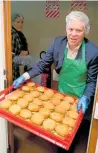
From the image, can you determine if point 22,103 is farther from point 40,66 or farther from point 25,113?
point 40,66

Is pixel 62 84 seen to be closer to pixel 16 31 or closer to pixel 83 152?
pixel 83 152

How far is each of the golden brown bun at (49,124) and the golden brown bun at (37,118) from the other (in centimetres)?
3

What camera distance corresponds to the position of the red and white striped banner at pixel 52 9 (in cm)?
271

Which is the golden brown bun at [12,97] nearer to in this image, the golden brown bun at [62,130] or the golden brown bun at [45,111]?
the golden brown bun at [45,111]

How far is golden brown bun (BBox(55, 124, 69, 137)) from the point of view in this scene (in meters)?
1.08

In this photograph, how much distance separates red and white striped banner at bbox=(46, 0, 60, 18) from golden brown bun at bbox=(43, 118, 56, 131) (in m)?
2.01

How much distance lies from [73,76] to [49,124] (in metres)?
0.54

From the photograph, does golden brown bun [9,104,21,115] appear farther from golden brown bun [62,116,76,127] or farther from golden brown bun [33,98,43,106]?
golden brown bun [62,116,76,127]

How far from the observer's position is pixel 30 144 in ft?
6.34

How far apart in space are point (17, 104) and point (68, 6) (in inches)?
75.2

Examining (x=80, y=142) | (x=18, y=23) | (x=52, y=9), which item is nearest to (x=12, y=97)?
(x=80, y=142)

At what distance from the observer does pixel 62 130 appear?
1102mm

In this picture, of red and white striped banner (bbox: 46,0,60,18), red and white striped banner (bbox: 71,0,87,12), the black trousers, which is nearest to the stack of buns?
the black trousers

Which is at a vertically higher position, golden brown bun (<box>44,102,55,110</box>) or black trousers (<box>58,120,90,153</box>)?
golden brown bun (<box>44,102,55,110</box>)
